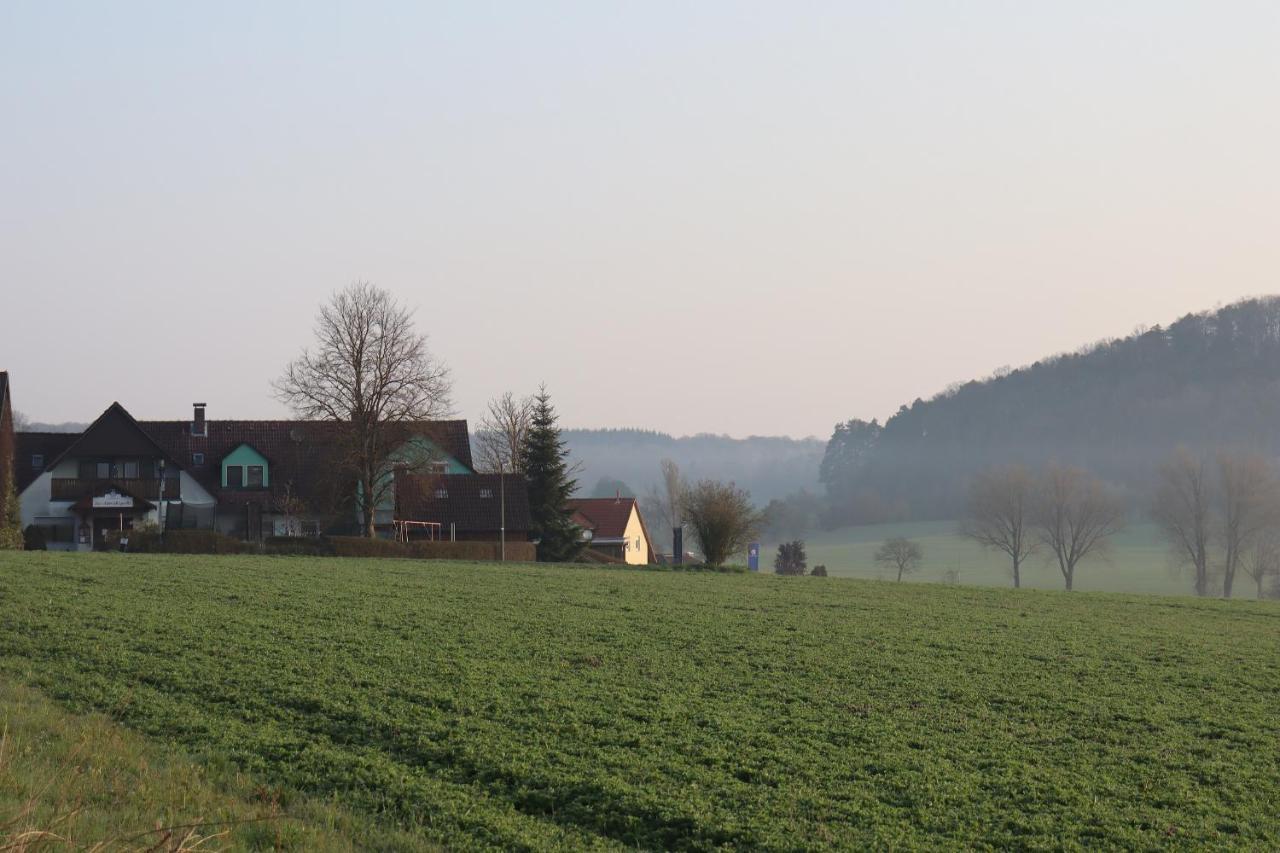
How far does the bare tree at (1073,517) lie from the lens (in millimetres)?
111438

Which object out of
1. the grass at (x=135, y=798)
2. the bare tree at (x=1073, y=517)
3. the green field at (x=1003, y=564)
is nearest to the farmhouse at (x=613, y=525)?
the green field at (x=1003, y=564)

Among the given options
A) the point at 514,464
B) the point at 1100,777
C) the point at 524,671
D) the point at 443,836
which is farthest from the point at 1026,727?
the point at 514,464

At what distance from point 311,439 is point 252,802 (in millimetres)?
56053

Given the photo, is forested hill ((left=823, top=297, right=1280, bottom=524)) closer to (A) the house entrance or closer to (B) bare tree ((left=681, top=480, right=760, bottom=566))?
(B) bare tree ((left=681, top=480, right=760, bottom=566))

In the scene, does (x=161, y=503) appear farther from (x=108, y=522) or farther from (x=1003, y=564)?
(x=1003, y=564)

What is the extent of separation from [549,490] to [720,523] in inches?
636

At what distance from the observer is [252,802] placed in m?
12.4

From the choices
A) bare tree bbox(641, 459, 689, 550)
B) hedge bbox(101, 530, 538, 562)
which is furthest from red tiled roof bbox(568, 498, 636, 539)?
hedge bbox(101, 530, 538, 562)

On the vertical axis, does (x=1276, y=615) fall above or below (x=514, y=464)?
below

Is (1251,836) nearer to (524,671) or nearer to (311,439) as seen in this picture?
(524,671)

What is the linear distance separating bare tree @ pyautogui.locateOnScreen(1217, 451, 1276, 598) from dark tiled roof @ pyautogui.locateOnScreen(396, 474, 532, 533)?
65.6m

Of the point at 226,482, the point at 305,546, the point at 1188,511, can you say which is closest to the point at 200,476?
the point at 226,482

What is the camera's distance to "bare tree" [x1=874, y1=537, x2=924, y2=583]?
11762 cm

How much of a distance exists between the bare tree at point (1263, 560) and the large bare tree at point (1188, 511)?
322cm
